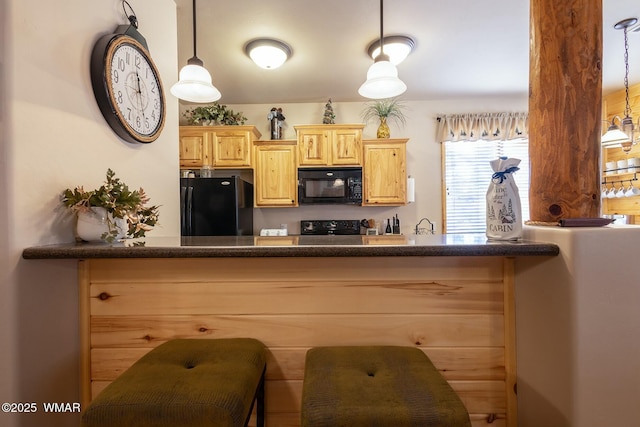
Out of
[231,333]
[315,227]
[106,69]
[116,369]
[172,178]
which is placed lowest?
[116,369]

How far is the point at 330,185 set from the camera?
11.7 feet

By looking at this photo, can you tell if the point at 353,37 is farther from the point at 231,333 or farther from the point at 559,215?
the point at 231,333

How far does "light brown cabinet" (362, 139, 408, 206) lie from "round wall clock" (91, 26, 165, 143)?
237 centimetres

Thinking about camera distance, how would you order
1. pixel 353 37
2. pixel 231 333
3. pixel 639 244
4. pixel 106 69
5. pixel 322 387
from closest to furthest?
pixel 322 387
pixel 639 244
pixel 231 333
pixel 106 69
pixel 353 37

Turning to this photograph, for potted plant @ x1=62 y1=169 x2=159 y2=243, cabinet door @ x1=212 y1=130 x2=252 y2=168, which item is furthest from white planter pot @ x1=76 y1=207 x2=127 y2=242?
cabinet door @ x1=212 y1=130 x2=252 y2=168

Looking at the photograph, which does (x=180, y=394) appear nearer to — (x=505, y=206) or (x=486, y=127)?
(x=505, y=206)

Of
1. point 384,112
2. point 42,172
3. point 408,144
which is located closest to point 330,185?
point 384,112

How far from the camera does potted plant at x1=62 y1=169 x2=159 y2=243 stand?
1.10 meters

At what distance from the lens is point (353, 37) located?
2.53 meters

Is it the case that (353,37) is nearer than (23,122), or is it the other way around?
(23,122)

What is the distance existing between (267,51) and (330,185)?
157 cm

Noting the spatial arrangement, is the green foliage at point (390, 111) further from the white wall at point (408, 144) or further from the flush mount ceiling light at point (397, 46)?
the flush mount ceiling light at point (397, 46)

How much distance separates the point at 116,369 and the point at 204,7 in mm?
2301


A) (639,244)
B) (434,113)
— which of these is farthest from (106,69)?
(434,113)
